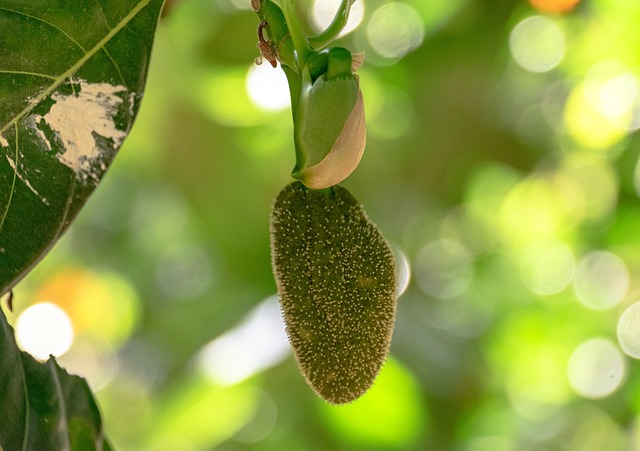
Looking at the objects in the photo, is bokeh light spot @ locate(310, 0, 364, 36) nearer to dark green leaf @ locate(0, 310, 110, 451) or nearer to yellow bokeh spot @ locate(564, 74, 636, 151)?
yellow bokeh spot @ locate(564, 74, 636, 151)

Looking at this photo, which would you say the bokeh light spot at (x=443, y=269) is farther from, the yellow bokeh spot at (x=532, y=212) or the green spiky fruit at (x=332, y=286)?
the green spiky fruit at (x=332, y=286)

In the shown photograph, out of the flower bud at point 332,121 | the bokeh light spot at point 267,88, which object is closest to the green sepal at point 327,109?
the flower bud at point 332,121

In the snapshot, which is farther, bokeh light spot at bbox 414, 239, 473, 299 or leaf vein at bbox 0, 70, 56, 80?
bokeh light spot at bbox 414, 239, 473, 299

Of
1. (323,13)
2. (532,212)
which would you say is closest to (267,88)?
(323,13)

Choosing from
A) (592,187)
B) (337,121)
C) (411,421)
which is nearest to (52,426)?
(337,121)

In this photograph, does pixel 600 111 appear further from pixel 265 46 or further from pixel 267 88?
pixel 265 46

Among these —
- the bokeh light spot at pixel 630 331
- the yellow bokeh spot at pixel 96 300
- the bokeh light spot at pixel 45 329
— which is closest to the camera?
the bokeh light spot at pixel 630 331

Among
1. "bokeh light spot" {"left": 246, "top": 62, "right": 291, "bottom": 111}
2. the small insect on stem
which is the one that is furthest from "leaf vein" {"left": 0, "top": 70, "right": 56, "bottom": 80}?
"bokeh light spot" {"left": 246, "top": 62, "right": 291, "bottom": 111}
